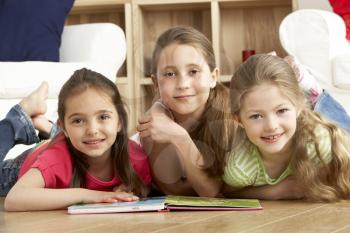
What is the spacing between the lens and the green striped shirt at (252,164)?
1600 mm

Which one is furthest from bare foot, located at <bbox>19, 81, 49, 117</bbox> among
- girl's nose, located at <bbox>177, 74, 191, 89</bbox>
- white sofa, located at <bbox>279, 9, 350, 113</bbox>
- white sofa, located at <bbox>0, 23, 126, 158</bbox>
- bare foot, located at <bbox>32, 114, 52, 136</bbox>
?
white sofa, located at <bbox>279, 9, 350, 113</bbox>

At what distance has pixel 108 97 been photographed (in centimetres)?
171

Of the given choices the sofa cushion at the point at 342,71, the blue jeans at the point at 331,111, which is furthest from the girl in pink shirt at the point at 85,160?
the sofa cushion at the point at 342,71

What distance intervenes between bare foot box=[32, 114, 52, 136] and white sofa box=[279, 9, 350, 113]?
3.50 ft

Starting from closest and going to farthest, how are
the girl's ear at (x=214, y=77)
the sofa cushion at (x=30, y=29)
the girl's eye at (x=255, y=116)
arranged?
the girl's eye at (x=255, y=116) → the girl's ear at (x=214, y=77) → the sofa cushion at (x=30, y=29)

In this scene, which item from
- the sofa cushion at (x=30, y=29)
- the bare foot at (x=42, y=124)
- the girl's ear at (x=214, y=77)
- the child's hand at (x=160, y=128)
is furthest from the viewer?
the sofa cushion at (x=30, y=29)

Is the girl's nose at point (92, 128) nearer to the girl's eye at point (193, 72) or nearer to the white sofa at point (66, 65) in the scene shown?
the girl's eye at point (193, 72)

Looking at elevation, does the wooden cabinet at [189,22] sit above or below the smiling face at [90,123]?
above

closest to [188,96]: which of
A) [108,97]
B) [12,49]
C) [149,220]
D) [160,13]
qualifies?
[108,97]

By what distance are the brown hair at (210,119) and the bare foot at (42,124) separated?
1.38ft

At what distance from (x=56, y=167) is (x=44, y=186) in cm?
6

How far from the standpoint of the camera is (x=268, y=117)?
155 centimetres

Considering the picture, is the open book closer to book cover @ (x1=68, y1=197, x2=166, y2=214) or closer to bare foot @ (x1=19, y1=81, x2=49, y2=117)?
book cover @ (x1=68, y1=197, x2=166, y2=214)

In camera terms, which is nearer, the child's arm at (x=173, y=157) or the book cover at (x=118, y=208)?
the book cover at (x=118, y=208)
